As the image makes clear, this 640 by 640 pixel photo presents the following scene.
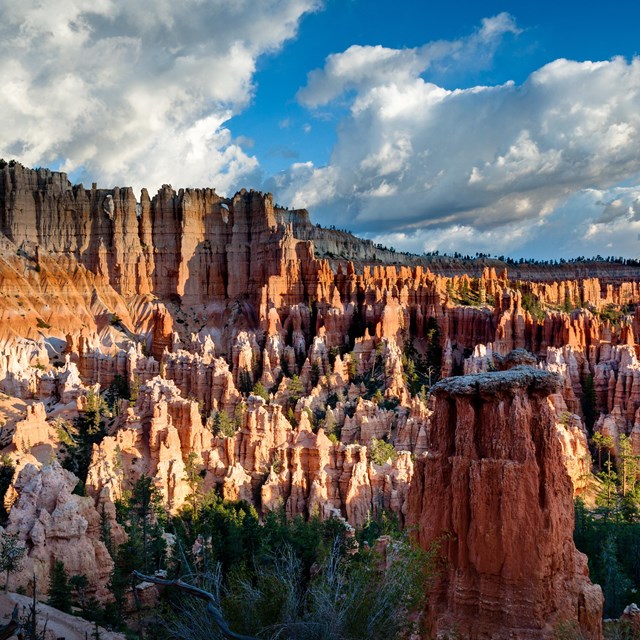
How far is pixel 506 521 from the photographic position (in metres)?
11.1

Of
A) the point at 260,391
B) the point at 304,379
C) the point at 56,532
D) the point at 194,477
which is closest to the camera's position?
the point at 56,532

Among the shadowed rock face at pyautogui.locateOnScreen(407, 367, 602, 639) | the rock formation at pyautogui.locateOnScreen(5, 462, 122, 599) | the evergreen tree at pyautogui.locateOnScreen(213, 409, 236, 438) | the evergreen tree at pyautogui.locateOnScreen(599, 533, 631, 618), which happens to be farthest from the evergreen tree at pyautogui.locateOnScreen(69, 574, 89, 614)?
the evergreen tree at pyautogui.locateOnScreen(213, 409, 236, 438)

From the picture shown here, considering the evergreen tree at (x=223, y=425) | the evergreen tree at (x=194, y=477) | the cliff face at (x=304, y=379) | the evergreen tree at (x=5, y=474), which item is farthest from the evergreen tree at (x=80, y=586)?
the evergreen tree at (x=223, y=425)

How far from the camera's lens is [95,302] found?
61938 millimetres

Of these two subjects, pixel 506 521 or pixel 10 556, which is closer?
pixel 506 521

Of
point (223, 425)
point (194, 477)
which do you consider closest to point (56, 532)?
point (194, 477)

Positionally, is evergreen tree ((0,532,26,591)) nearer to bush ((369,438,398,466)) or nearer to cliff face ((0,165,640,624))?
cliff face ((0,165,640,624))

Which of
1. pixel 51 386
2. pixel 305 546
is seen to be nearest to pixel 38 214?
pixel 51 386

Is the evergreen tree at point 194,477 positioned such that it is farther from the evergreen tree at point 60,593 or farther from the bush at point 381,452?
the evergreen tree at point 60,593

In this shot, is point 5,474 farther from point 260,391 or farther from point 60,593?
point 260,391

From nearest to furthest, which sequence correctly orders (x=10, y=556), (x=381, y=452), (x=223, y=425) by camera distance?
(x=10, y=556)
(x=381, y=452)
(x=223, y=425)

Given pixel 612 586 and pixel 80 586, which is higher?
pixel 80 586

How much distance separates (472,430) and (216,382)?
112ft

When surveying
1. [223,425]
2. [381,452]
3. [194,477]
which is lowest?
[194,477]
